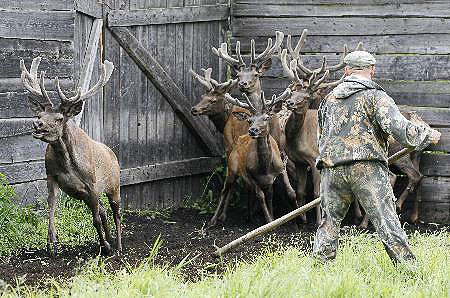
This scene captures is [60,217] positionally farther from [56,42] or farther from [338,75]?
[338,75]

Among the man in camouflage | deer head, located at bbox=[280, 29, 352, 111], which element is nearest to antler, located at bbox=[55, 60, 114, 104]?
the man in camouflage

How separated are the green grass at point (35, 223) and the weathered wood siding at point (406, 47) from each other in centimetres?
423

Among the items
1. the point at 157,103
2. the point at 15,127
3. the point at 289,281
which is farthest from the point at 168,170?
the point at 289,281

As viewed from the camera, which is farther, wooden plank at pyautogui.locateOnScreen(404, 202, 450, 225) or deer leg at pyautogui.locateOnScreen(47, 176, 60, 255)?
wooden plank at pyautogui.locateOnScreen(404, 202, 450, 225)

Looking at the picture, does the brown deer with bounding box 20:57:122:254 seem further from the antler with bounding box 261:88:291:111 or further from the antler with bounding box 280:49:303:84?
the antler with bounding box 280:49:303:84

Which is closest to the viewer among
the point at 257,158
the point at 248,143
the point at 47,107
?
the point at 47,107

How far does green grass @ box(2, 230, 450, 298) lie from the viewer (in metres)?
7.15

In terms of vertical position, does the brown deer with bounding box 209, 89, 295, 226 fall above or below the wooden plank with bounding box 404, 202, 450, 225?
above

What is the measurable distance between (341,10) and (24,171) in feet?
17.5

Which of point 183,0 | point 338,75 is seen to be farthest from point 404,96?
point 183,0

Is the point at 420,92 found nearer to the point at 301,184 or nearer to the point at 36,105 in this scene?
the point at 301,184

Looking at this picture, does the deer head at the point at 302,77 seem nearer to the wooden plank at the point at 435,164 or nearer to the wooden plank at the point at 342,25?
the wooden plank at the point at 342,25

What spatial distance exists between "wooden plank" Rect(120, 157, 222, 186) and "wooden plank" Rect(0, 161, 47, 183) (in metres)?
1.87

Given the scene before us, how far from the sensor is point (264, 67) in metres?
14.0
